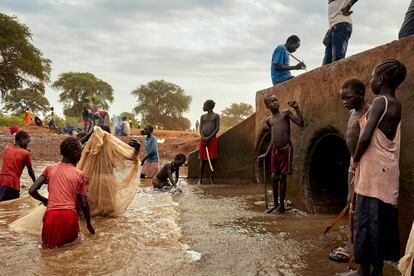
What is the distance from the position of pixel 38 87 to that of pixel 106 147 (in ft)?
74.7

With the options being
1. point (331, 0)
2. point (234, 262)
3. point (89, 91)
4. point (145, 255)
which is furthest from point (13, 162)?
point (89, 91)

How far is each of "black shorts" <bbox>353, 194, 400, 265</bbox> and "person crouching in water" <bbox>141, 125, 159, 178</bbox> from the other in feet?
23.8

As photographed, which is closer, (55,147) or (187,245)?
(187,245)

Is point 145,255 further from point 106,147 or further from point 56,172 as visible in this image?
point 106,147

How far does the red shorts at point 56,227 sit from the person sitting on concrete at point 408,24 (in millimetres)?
3942

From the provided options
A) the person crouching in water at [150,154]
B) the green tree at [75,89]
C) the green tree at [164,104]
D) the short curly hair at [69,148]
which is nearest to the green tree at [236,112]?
the green tree at [164,104]

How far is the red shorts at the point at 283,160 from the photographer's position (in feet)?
18.6

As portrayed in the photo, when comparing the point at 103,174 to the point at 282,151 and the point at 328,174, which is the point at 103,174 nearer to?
the point at 282,151

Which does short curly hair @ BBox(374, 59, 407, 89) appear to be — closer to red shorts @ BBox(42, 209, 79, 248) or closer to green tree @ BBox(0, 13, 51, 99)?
red shorts @ BBox(42, 209, 79, 248)

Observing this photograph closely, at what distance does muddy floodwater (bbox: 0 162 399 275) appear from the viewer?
3385mm

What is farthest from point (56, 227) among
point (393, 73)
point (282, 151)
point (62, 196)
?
point (393, 73)

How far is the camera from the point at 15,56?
23984mm

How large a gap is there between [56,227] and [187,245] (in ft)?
4.26

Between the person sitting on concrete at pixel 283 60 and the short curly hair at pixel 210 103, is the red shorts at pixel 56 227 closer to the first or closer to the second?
the person sitting on concrete at pixel 283 60
